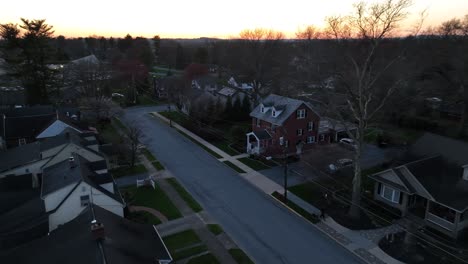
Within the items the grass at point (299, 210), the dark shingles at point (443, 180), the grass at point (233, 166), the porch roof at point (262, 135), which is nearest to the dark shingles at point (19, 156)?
the grass at point (233, 166)

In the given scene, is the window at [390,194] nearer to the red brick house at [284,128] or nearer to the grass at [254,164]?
the red brick house at [284,128]

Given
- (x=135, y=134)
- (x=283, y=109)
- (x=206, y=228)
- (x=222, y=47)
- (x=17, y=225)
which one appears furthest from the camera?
(x=222, y=47)

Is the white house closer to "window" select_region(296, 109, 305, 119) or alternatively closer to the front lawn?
the front lawn

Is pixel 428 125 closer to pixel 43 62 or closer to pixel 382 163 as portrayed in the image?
pixel 382 163

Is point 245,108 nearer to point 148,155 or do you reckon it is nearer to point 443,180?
point 148,155

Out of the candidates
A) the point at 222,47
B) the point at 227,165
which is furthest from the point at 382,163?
the point at 222,47

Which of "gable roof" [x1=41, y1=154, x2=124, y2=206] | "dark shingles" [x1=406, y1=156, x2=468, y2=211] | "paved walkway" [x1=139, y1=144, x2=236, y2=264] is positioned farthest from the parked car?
"gable roof" [x1=41, y1=154, x2=124, y2=206]

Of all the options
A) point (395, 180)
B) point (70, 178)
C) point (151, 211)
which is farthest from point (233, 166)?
point (70, 178)
